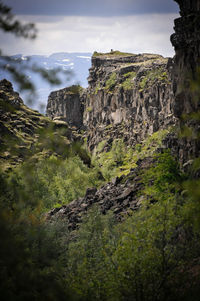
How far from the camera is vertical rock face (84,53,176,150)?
466 ft

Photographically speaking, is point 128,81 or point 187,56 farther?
point 128,81

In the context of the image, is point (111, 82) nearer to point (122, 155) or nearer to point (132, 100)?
point (132, 100)

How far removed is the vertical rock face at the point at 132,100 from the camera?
142125 millimetres

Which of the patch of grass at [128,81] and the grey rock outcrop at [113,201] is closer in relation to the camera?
the grey rock outcrop at [113,201]

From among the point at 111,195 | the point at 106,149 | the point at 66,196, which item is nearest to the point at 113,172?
the point at 66,196

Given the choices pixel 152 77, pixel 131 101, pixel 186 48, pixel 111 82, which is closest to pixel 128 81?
pixel 111 82

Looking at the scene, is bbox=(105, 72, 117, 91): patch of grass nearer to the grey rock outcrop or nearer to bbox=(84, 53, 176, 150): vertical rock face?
bbox=(84, 53, 176, 150): vertical rock face

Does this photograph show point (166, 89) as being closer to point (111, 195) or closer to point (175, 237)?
point (111, 195)

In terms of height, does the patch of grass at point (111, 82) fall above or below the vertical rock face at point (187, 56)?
above

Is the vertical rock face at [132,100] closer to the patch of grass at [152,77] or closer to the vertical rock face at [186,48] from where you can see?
the patch of grass at [152,77]

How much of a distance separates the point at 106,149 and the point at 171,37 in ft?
396

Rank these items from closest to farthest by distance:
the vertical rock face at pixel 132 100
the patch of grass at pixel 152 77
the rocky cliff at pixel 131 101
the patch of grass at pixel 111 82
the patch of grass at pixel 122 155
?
the patch of grass at pixel 122 155 → the rocky cliff at pixel 131 101 → the vertical rock face at pixel 132 100 → the patch of grass at pixel 152 77 → the patch of grass at pixel 111 82

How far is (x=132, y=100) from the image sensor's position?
163125 mm

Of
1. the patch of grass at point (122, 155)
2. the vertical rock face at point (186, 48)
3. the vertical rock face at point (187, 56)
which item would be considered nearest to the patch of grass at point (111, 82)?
the patch of grass at point (122, 155)
